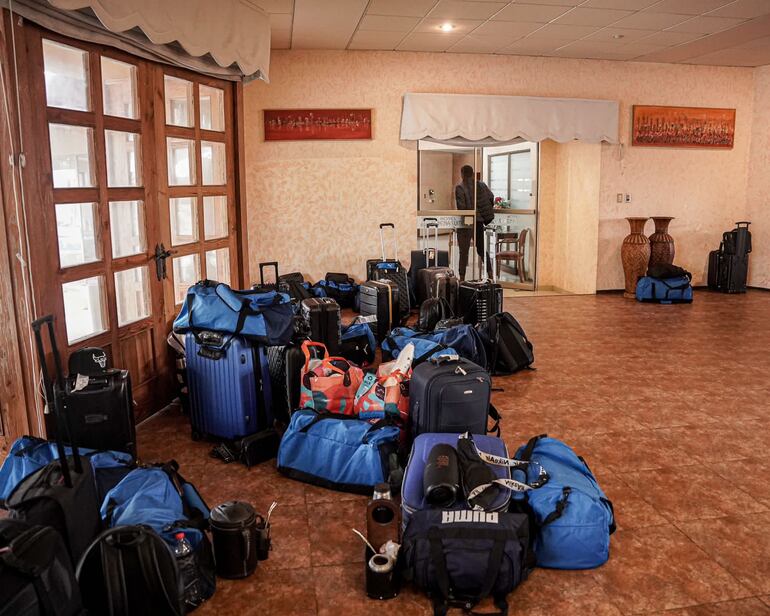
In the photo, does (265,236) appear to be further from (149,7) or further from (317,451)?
(317,451)

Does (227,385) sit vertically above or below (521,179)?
below

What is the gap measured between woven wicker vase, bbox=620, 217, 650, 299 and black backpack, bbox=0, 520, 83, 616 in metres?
7.69

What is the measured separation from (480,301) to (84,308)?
3.43 meters

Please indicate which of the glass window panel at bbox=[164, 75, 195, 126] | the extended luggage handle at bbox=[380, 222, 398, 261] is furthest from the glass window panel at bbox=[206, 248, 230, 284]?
the extended luggage handle at bbox=[380, 222, 398, 261]

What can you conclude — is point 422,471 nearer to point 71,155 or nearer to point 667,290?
point 71,155

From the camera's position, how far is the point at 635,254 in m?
8.32

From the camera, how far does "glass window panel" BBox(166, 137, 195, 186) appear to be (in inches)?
168

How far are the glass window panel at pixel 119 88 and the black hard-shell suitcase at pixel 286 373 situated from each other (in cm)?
157

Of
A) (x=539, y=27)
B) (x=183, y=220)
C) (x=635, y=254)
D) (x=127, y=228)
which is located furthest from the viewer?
(x=635, y=254)

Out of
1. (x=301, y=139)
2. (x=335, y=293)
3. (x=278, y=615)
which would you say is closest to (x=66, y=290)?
(x=278, y=615)

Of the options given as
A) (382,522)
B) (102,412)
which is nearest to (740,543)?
(382,522)

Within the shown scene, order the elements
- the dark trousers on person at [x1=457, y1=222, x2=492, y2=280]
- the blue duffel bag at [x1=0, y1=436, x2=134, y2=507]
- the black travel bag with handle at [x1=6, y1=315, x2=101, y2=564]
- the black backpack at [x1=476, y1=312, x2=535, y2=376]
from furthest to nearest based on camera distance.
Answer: the dark trousers on person at [x1=457, y1=222, x2=492, y2=280]
the black backpack at [x1=476, y1=312, x2=535, y2=376]
the blue duffel bag at [x1=0, y1=436, x2=134, y2=507]
the black travel bag with handle at [x1=6, y1=315, x2=101, y2=564]

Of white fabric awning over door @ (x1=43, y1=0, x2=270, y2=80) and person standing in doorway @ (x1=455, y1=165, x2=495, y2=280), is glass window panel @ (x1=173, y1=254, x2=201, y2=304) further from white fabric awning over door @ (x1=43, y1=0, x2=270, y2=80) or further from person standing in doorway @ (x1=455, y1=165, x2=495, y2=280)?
person standing in doorway @ (x1=455, y1=165, x2=495, y2=280)

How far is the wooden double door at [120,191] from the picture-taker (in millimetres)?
3141
